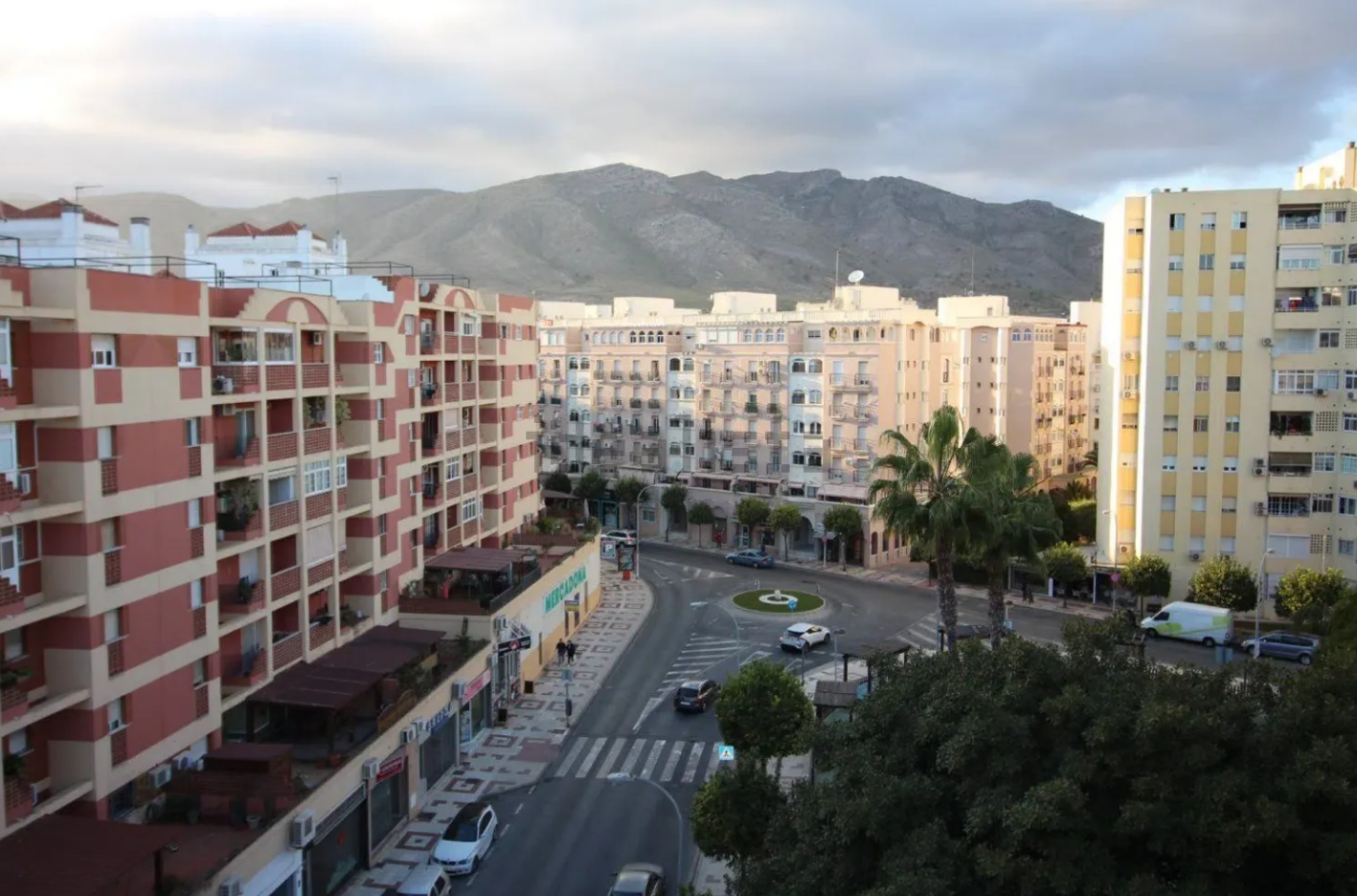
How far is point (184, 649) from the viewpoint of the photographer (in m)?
26.3

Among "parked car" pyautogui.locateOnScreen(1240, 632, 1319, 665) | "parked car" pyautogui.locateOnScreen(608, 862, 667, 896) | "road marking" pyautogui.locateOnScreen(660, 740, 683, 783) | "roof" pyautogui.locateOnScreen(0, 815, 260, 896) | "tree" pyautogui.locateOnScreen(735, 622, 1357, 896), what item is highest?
"tree" pyautogui.locateOnScreen(735, 622, 1357, 896)

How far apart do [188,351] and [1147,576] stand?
48347mm

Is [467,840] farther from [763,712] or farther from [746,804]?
[746,804]

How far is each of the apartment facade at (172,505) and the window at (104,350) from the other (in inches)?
2.1

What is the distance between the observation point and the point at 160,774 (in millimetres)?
25172

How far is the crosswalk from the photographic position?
119ft

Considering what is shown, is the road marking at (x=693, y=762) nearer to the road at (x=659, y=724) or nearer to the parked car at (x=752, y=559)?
the road at (x=659, y=724)

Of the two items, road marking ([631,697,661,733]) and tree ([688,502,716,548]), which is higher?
tree ([688,502,716,548])

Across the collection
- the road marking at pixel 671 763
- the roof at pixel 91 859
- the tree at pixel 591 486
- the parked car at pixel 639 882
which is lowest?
the road marking at pixel 671 763

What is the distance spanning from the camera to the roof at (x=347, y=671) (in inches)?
1133

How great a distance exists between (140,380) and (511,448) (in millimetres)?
29928

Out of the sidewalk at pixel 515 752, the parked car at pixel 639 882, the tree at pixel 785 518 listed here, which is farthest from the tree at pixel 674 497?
the parked car at pixel 639 882

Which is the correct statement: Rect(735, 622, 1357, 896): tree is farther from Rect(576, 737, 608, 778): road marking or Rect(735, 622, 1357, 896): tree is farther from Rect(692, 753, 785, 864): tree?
Rect(576, 737, 608, 778): road marking

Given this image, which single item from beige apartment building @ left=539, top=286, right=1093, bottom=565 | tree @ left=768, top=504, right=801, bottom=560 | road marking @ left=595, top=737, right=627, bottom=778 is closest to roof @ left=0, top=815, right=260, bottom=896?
road marking @ left=595, top=737, right=627, bottom=778
